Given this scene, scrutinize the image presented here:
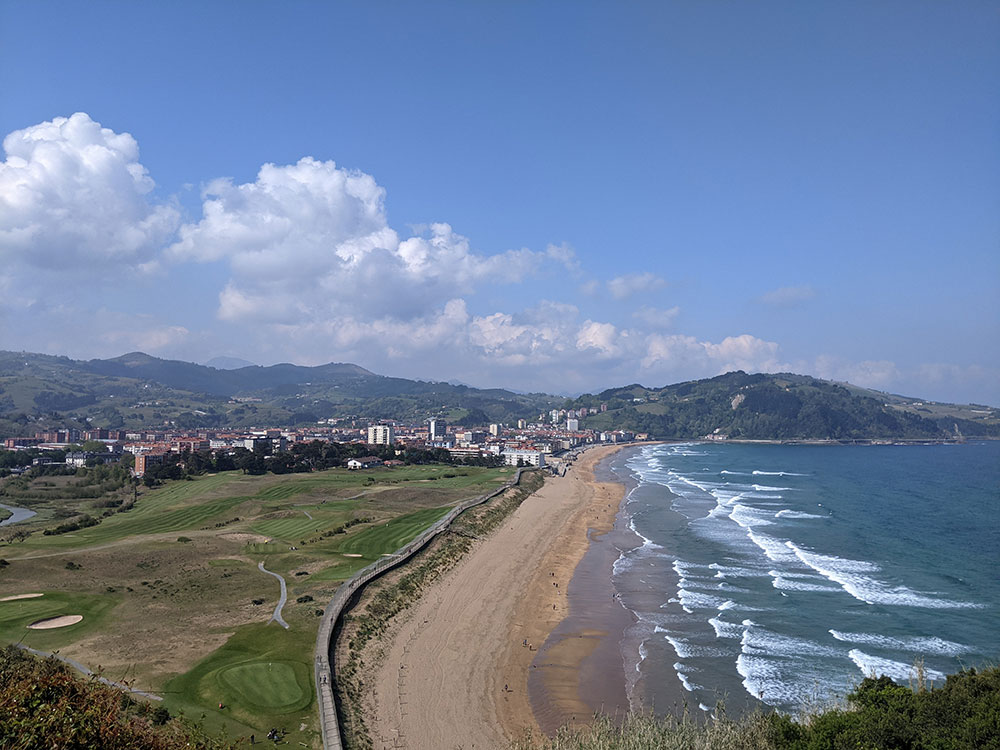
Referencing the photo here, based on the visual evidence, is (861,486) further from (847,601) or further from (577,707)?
(577,707)

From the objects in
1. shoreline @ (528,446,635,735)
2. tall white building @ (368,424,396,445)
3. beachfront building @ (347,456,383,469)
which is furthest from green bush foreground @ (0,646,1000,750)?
tall white building @ (368,424,396,445)

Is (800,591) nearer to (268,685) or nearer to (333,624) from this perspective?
(333,624)

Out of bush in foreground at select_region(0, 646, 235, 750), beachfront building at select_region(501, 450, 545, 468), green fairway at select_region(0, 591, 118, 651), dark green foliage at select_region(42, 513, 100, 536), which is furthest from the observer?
beachfront building at select_region(501, 450, 545, 468)

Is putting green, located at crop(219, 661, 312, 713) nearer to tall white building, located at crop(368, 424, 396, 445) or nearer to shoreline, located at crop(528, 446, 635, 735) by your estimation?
shoreline, located at crop(528, 446, 635, 735)

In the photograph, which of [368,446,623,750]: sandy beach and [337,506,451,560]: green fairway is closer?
[368,446,623,750]: sandy beach

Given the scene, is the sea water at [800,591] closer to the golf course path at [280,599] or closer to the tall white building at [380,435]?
the golf course path at [280,599]

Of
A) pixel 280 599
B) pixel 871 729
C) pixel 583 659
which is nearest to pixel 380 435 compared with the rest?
pixel 280 599

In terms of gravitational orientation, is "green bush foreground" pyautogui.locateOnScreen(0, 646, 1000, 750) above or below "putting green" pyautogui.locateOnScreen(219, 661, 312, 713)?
above

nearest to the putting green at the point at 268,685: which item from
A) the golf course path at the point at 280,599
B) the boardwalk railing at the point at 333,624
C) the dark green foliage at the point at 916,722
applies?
the boardwalk railing at the point at 333,624
